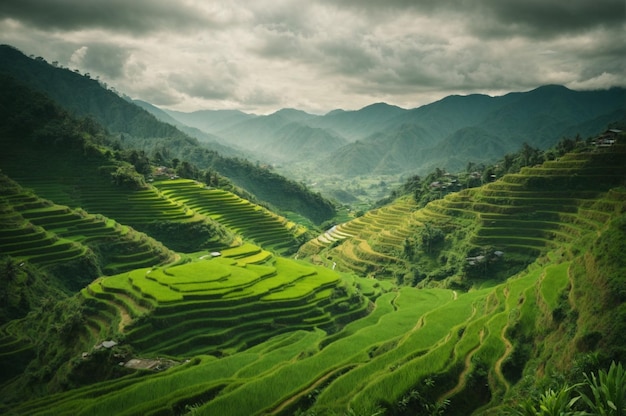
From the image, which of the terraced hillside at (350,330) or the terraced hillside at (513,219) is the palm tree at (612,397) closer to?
the terraced hillside at (350,330)

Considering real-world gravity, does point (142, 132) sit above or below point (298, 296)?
above

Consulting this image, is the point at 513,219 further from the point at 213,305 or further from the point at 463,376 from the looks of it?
the point at 213,305

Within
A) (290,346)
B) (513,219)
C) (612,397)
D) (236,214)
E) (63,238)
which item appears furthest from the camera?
(236,214)

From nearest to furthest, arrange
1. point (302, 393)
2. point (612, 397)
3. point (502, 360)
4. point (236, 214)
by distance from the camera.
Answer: point (612, 397)
point (302, 393)
point (502, 360)
point (236, 214)

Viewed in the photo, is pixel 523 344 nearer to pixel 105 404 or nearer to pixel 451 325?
pixel 451 325

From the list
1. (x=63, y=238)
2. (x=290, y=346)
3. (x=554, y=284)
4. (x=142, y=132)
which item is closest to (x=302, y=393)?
(x=290, y=346)

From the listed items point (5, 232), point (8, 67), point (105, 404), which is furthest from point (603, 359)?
point (8, 67)

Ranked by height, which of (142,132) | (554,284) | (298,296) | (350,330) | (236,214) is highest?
(142,132)
